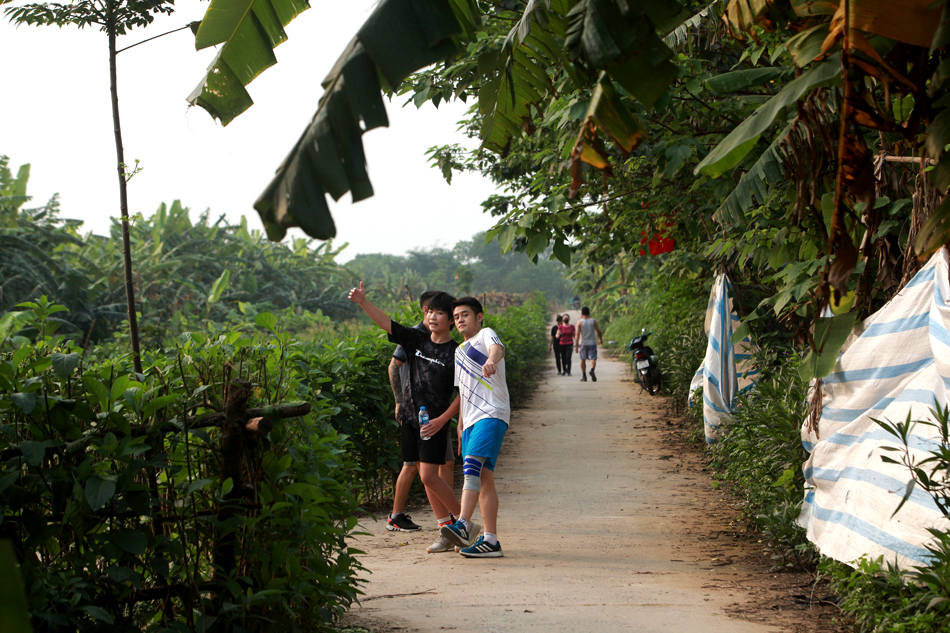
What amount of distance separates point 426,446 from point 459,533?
0.71 metres

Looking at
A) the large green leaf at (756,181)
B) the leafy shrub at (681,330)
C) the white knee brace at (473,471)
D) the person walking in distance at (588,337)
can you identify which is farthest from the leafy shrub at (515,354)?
the large green leaf at (756,181)

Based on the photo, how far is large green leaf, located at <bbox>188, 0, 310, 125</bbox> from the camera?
118 inches

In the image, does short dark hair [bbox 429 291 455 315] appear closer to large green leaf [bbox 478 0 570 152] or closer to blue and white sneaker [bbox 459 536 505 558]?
blue and white sneaker [bbox 459 536 505 558]

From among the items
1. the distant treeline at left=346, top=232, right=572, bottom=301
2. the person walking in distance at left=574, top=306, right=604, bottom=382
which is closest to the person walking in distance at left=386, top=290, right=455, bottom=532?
the person walking in distance at left=574, top=306, right=604, bottom=382

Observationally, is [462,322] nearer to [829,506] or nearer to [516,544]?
[516,544]

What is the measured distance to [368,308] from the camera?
530 cm

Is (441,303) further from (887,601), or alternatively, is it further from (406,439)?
(887,601)

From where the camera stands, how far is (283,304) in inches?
1307

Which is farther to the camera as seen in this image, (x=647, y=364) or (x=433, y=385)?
(x=647, y=364)

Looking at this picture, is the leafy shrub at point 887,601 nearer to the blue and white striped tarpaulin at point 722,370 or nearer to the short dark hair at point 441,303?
the short dark hair at point 441,303

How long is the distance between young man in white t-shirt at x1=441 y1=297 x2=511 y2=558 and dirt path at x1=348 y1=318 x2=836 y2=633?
0.18 metres

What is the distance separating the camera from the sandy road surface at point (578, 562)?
373 cm

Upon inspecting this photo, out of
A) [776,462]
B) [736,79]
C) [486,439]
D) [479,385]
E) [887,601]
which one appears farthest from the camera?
[479,385]

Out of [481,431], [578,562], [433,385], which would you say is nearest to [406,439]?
[433,385]
